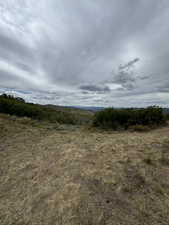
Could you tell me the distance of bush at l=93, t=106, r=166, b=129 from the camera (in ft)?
27.1

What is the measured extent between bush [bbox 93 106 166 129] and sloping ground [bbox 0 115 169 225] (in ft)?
11.9

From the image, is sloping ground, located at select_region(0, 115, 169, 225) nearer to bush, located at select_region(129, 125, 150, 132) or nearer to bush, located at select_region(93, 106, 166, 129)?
bush, located at select_region(129, 125, 150, 132)

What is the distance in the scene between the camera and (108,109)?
30.3 feet

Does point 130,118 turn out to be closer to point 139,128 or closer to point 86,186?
point 139,128

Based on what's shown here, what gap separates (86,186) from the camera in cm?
272

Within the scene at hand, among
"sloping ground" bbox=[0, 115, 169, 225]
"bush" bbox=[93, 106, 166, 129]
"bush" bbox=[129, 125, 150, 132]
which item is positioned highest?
"bush" bbox=[93, 106, 166, 129]


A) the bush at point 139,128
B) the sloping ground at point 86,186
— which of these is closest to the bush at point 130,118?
the bush at point 139,128

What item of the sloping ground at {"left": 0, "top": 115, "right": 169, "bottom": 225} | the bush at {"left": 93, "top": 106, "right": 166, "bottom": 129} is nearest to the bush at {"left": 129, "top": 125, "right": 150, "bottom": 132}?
the bush at {"left": 93, "top": 106, "right": 166, "bottom": 129}

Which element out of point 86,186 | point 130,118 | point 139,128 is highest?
point 130,118

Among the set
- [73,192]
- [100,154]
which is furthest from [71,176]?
[100,154]

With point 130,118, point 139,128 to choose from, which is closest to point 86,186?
point 139,128

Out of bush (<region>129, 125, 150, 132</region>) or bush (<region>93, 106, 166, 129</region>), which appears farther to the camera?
bush (<region>93, 106, 166, 129</region>)

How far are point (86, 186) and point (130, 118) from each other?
644 cm

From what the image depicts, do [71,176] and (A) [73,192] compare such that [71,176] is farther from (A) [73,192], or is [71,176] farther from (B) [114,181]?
(B) [114,181]
